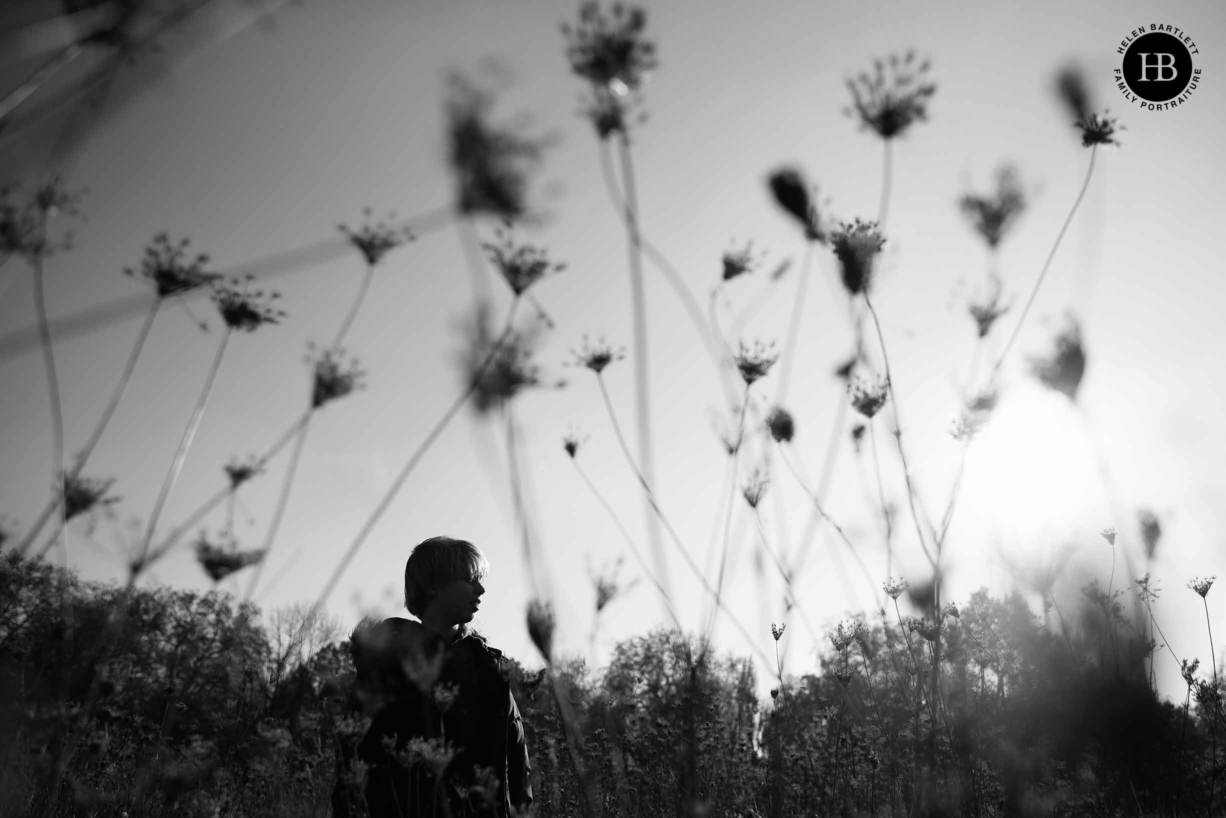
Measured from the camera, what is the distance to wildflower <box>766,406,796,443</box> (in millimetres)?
4266

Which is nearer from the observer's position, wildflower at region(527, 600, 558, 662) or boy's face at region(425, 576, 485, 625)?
wildflower at region(527, 600, 558, 662)

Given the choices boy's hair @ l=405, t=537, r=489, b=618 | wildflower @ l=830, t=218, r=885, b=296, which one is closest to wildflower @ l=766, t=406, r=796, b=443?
wildflower @ l=830, t=218, r=885, b=296

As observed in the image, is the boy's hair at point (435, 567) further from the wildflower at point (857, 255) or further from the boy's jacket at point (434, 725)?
the wildflower at point (857, 255)

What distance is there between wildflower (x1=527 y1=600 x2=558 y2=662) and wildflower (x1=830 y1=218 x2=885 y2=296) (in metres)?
2.10

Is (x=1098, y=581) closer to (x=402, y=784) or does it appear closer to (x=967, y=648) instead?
(x=967, y=648)

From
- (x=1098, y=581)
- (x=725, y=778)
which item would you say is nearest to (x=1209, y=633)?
(x=1098, y=581)

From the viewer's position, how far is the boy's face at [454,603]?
2.93m

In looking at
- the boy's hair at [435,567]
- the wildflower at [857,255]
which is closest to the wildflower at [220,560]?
the boy's hair at [435,567]

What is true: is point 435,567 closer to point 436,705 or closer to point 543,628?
point 436,705

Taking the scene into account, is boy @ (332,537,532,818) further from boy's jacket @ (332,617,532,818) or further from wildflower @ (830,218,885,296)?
wildflower @ (830,218,885,296)

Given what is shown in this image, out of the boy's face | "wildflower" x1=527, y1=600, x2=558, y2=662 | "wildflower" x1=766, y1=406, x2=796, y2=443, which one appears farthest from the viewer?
"wildflower" x1=766, y1=406, x2=796, y2=443

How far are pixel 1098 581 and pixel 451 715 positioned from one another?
235 inches

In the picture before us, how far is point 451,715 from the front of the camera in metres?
2.81

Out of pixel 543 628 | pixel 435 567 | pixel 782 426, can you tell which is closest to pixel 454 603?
pixel 435 567
